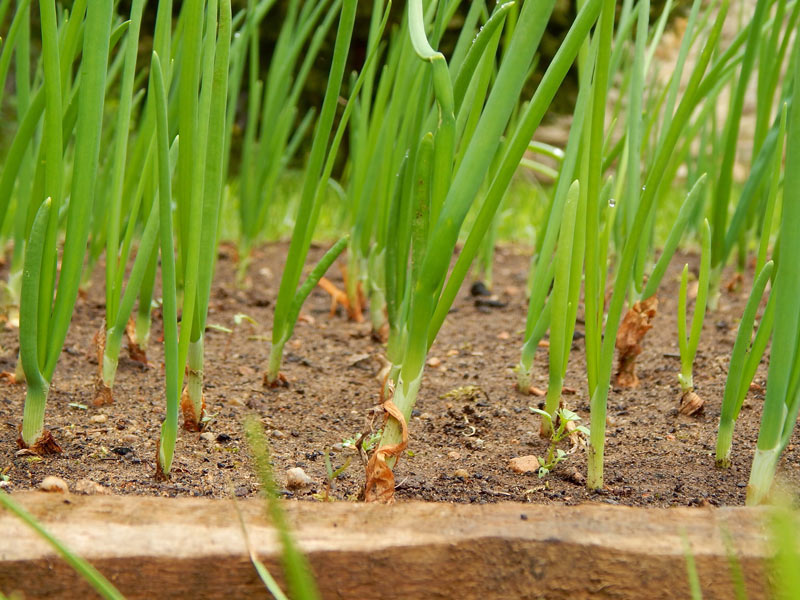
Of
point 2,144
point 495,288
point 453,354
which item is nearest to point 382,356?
point 453,354

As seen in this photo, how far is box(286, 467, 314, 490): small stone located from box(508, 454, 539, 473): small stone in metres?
0.23

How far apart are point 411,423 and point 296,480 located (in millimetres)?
279

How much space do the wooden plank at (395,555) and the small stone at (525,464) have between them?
0.90 ft

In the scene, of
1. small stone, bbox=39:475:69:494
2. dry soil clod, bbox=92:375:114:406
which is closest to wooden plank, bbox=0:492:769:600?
small stone, bbox=39:475:69:494

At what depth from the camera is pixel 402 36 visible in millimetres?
1247

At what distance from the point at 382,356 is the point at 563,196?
412 mm

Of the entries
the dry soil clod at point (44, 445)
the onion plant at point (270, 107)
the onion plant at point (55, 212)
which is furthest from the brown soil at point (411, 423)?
the onion plant at point (270, 107)

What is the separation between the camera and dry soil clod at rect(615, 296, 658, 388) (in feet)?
4.11

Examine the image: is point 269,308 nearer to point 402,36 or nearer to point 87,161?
point 402,36

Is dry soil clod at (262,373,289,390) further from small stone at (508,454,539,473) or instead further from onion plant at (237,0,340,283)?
onion plant at (237,0,340,283)

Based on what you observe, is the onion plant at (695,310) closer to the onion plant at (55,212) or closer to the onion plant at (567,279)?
the onion plant at (567,279)

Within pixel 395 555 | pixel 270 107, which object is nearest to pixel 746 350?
pixel 395 555

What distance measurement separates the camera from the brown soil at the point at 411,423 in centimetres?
85

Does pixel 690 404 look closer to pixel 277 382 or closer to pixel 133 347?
pixel 277 382
